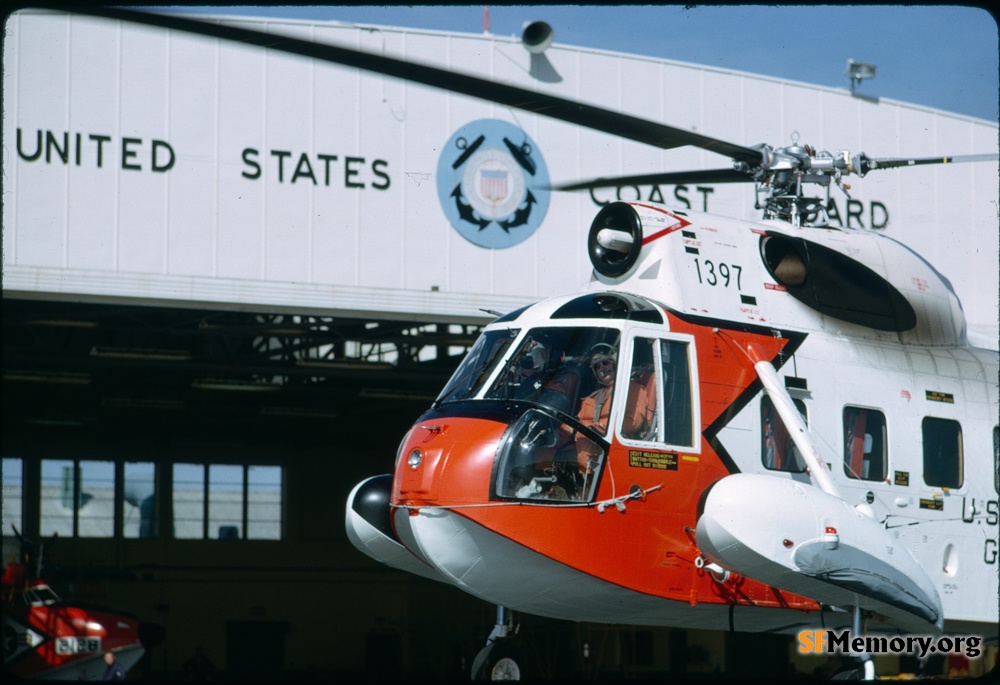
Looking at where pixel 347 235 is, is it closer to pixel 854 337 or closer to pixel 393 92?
pixel 393 92

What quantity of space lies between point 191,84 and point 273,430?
17.7 meters

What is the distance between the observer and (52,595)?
23359 millimetres

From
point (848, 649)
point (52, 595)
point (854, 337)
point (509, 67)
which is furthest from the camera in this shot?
point (52, 595)

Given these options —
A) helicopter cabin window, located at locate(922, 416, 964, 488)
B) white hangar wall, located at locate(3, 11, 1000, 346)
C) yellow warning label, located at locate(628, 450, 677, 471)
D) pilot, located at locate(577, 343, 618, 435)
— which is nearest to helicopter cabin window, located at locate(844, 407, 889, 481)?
helicopter cabin window, located at locate(922, 416, 964, 488)

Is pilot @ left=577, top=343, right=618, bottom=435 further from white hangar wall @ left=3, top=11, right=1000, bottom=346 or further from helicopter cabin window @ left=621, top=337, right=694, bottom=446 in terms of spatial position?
white hangar wall @ left=3, top=11, right=1000, bottom=346

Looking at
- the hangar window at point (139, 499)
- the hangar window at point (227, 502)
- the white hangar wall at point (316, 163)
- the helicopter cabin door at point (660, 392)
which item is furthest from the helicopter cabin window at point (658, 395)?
the hangar window at point (139, 499)

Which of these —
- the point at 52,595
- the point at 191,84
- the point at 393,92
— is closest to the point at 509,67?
the point at 393,92

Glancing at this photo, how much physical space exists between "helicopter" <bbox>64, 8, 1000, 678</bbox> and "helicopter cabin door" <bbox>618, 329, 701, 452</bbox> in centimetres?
2

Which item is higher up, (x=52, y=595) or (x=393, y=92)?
(x=393, y=92)

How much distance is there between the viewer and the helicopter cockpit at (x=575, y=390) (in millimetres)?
8398

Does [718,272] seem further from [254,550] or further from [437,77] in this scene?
[254,550]

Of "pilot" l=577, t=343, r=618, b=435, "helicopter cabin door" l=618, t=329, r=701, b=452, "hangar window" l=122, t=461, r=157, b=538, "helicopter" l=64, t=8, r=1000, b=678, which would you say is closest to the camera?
"helicopter" l=64, t=8, r=1000, b=678

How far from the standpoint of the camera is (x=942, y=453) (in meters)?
10.7

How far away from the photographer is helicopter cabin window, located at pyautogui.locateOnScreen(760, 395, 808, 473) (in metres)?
9.61
